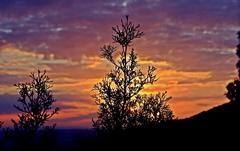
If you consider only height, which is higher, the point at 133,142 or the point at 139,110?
the point at 139,110

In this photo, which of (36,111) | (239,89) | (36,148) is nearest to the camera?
(36,148)

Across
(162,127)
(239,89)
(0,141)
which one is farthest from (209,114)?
(239,89)

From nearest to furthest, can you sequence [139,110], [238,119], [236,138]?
[236,138]
[238,119]
[139,110]

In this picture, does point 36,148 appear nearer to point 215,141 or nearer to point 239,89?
point 215,141

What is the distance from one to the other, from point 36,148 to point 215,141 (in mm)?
16813

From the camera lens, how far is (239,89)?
163 feet

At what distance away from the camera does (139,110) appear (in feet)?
126

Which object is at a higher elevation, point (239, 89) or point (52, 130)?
point (239, 89)

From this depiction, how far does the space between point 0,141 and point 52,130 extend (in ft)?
26.1

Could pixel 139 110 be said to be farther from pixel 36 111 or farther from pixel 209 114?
pixel 209 114

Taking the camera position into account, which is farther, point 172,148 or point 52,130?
point 52,130

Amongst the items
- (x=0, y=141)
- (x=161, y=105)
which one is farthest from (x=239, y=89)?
(x=0, y=141)

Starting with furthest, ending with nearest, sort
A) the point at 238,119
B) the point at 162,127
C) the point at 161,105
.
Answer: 1. the point at 161,105
2. the point at 162,127
3. the point at 238,119

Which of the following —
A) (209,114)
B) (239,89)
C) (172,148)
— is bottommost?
(172,148)
